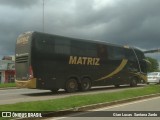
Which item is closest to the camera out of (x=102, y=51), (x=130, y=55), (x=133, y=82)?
(x=102, y=51)

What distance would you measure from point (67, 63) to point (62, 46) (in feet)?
3.91

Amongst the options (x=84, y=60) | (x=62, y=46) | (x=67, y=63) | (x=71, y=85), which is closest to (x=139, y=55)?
(x=84, y=60)

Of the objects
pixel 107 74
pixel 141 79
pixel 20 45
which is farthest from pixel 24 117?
pixel 141 79

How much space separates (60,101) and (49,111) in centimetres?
241

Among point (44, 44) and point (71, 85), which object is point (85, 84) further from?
point (44, 44)

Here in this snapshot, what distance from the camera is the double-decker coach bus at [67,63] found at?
70.5ft

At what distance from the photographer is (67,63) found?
76.8ft

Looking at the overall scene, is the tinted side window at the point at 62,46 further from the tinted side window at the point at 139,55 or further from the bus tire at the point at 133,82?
the tinted side window at the point at 139,55

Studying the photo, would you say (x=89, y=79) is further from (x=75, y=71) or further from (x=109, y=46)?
(x=109, y=46)

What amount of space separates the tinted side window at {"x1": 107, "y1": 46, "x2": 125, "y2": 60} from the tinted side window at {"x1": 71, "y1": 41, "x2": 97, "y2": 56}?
2.01 m

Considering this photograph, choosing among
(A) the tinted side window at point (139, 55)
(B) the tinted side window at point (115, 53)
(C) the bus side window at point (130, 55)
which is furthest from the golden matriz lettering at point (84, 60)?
(A) the tinted side window at point (139, 55)

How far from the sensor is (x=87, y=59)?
25062 millimetres

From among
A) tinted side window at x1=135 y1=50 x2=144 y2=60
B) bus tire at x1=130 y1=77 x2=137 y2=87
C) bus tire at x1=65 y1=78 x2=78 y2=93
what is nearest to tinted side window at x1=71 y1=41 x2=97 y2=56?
bus tire at x1=65 y1=78 x2=78 y2=93

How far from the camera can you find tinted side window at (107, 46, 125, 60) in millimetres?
27484
